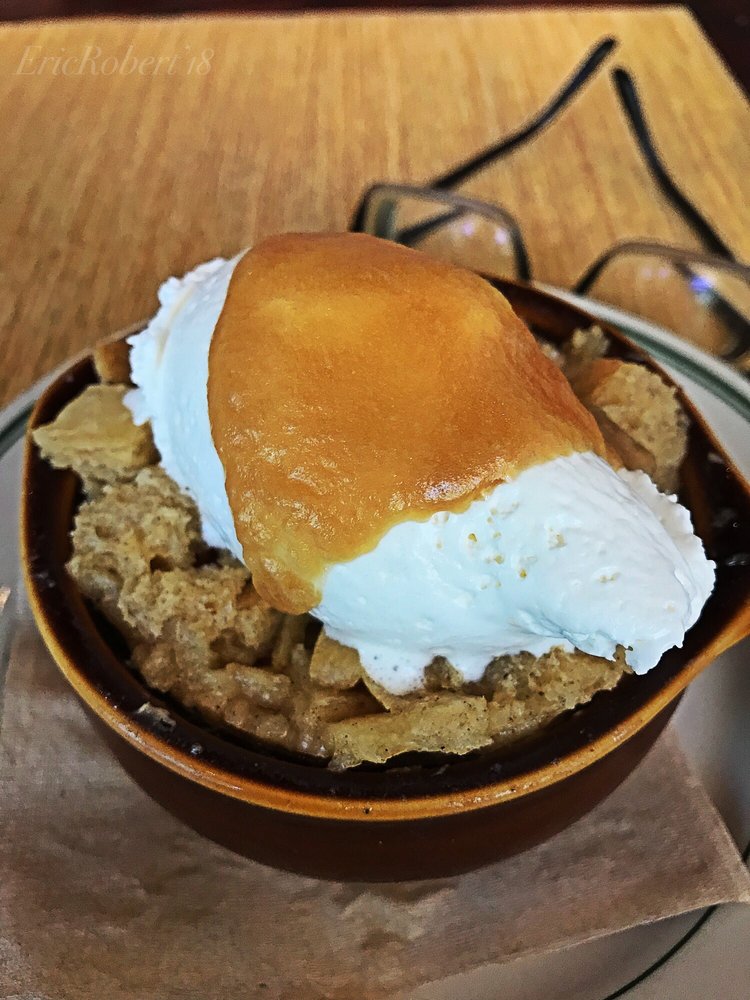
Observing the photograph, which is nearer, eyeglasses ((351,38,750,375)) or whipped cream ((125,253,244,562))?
whipped cream ((125,253,244,562))

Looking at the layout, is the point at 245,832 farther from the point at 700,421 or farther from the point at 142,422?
the point at 700,421

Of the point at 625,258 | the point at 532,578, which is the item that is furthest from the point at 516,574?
the point at 625,258

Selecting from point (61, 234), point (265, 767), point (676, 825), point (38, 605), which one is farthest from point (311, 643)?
point (61, 234)

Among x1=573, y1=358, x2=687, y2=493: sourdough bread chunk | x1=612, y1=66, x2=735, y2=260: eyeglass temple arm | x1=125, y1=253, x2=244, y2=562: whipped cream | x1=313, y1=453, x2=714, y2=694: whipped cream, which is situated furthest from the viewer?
x1=612, y1=66, x2=735, y2=260: eyeglass temple arm

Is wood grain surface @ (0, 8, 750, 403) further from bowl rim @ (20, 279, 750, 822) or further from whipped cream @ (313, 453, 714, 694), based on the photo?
whipped cream @ (313, 453, 714, 694)

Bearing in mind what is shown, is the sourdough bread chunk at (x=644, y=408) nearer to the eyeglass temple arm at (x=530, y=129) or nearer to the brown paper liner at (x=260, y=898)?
the brown paper liner at (x=260, y=898)

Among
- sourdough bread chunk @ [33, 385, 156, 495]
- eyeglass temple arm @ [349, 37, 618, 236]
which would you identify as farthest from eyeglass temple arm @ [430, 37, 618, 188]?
sourdough bread chunk @ [33, 385, 156, 495]
